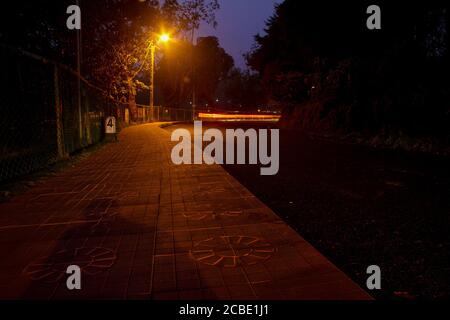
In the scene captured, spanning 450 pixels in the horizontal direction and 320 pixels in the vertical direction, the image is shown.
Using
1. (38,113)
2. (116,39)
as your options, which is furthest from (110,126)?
(116,39)

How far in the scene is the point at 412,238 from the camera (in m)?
4.09

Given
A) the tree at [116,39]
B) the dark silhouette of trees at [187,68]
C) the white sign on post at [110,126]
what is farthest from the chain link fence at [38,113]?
the dark silhouette of trees at [187,68]

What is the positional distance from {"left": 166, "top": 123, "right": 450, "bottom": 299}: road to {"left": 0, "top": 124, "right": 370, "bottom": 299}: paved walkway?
45 cm

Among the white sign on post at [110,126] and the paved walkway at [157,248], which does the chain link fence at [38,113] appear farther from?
the paved walkway at [157,248]

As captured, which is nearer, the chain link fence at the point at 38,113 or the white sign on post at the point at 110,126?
the chain link fence at the point at 38,113

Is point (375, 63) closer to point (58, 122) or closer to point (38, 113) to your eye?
point (58, 122)

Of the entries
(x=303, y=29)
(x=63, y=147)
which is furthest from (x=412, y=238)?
(x=303, y=29)

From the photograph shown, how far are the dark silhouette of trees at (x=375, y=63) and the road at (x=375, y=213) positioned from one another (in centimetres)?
489

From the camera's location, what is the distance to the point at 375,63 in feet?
57.0

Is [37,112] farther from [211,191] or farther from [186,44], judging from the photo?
[186,44]

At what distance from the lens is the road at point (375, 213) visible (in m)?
3.29

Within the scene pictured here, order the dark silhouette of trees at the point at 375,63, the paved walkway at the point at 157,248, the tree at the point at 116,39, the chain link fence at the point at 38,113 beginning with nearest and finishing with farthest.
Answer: the paved walkway at the point at 157,248 → the chain link fence at the point at 38,113 → the dark silhouette of trees at the point at 375,63 → the tree at the point at 116,39

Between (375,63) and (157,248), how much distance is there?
652 inches

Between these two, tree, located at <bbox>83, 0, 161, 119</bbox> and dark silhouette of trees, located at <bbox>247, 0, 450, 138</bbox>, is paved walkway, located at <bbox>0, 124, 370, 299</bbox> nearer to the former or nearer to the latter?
dark silhouette of trees, located at <bbox>247, 0, 450, 138</bbox>
